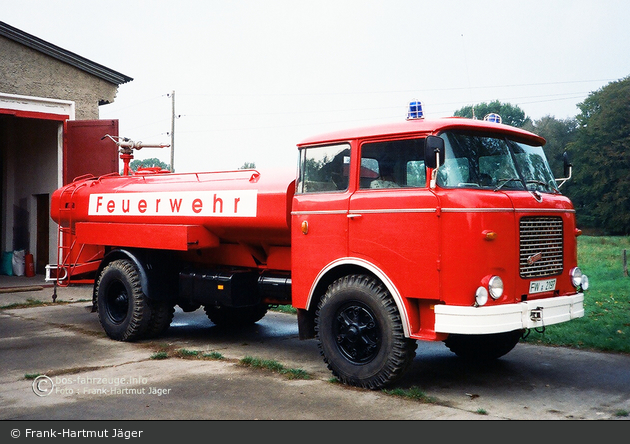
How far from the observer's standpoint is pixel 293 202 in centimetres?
698

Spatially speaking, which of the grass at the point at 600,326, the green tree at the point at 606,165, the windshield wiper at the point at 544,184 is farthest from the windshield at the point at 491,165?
the green tree at the point at 606,165

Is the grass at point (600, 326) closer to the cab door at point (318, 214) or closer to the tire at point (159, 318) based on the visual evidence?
the cab door at point (318, 214)

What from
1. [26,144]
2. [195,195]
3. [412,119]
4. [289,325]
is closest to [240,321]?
[289,325]

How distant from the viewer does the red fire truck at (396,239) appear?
18.5 feet

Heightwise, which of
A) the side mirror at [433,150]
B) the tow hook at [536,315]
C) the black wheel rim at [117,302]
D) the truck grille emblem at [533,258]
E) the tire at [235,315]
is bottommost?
the tire at [235,315]

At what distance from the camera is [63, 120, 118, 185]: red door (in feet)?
46.3

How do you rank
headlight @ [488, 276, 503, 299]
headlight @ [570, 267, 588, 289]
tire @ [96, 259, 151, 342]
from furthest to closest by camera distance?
tire @ [96, 259, 151, 342], headlight @ [570, 267, 588, 289], headlight @ [488, 276, 503, 299]

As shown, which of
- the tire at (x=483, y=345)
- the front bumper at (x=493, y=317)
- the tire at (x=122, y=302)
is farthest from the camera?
the tire at (x=122, y=302)

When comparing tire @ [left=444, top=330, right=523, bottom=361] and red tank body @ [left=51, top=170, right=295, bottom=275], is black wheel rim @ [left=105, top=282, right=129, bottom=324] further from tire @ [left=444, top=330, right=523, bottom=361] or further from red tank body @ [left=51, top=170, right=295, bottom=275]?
tire @ [left=444, top=330, right=523, bottom=361]

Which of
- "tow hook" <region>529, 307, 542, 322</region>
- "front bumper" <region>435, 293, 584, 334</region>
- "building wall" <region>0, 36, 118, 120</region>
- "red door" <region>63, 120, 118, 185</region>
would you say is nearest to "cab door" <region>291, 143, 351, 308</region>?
"front bumper" <region>435, 293, 584, 334</region>

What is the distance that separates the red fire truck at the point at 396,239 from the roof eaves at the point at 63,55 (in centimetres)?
819

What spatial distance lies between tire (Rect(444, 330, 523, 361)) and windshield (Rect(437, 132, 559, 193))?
1.76m

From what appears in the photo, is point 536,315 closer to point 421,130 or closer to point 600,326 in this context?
point 421,130

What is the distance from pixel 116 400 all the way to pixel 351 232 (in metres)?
2.71
